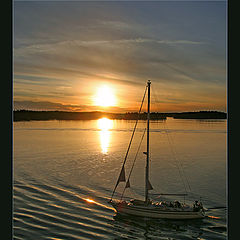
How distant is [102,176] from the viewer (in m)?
32.6

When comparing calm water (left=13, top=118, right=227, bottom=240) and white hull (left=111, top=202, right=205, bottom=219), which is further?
white hull (left=111, top=202, right=205, bottom=219)

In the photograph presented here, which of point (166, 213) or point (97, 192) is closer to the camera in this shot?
point (166, 213)

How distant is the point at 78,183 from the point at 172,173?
1228cm

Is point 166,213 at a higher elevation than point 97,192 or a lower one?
higher

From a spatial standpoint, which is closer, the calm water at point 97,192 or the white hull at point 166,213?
the calm water at point 97,192
